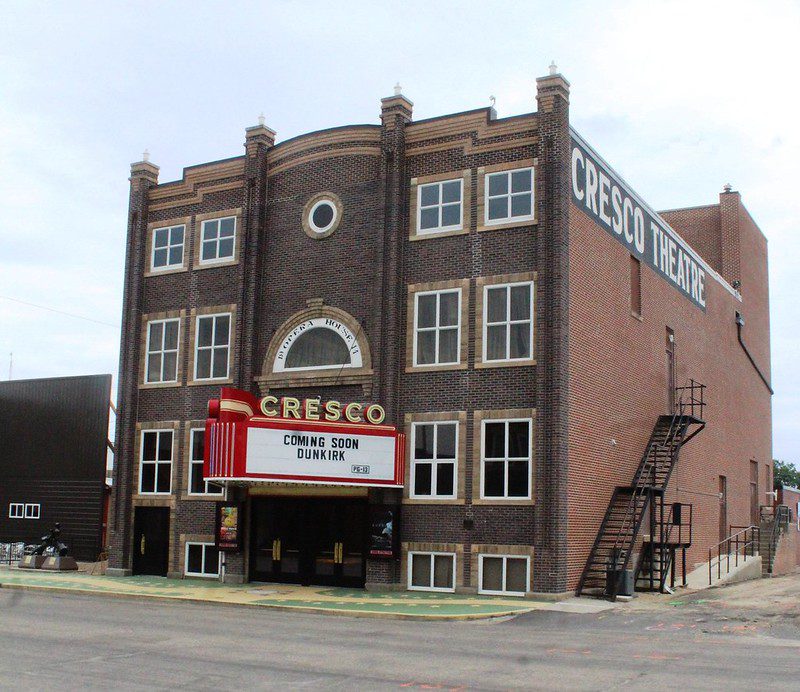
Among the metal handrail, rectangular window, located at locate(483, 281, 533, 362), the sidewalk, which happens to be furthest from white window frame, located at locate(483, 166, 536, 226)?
the metal handrail

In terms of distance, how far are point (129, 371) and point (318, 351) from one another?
25.7ft

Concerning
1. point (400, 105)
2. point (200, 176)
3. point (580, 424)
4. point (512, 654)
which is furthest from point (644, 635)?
point (200, 176)

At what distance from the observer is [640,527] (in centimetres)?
3089

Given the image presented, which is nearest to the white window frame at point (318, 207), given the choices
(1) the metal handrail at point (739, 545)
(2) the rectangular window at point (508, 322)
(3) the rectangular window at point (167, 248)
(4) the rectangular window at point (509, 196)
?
(4) the rectangular window at point (509, 196)

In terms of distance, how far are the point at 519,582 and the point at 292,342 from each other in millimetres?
10362

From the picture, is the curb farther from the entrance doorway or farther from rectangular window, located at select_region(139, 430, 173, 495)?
rectangular window, located at select_region(139, 430, 173, 495)

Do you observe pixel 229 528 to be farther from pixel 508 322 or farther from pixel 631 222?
pixel 631 222

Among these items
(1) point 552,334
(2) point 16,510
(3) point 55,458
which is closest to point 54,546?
(3) point 55,458

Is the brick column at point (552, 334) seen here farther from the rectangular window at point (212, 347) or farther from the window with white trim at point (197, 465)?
the window with white trim at point (197, 465)

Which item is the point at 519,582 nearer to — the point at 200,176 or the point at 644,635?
the point at 644,635

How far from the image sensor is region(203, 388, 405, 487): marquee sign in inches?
1040

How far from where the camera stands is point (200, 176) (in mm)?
34594

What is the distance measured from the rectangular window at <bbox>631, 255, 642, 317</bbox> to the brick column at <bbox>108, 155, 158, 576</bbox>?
1682 centimetres

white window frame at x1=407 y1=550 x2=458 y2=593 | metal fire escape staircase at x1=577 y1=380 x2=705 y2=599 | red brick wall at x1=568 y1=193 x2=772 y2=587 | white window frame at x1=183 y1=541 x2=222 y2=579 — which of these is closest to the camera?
white window frame at x1=407 y1=550 x2=458 y2=593
